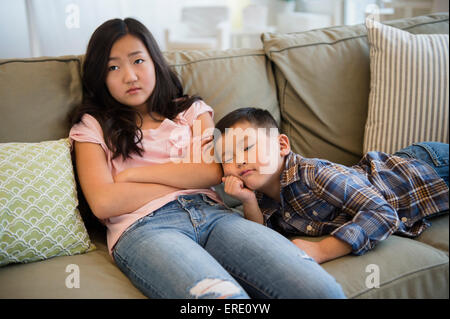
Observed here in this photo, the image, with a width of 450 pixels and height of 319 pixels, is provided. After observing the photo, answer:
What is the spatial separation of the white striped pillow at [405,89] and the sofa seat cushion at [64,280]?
39.2 inches

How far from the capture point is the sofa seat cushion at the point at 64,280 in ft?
3.30

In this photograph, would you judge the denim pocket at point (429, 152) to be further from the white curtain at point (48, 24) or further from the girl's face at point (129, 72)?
the white curtain at point (48, 24)

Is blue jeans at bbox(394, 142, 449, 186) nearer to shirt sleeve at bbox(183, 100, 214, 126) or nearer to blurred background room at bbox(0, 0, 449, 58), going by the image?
shirt sleeve at bbox(183, 100, 214, 126)

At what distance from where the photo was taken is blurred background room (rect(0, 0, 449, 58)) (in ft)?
7.63

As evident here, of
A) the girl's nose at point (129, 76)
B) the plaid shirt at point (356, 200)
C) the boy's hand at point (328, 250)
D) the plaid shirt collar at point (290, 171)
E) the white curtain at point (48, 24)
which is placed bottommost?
the boy's hand at point (328, 250)

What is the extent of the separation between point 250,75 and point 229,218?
0.64m

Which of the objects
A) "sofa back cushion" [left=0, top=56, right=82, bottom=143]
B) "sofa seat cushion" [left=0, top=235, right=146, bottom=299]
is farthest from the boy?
"sofa back cushion" [left=0, top=56, right=82, bottom=143]

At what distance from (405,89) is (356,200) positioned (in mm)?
586

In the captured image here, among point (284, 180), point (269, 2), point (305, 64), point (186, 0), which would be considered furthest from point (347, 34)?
point (269, 2)

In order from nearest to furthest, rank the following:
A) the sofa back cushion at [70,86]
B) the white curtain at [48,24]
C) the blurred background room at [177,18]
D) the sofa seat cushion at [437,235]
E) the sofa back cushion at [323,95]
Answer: the sofa seat cushion at [437,235], the sofa back cushion at [70,86], the sofa back cushion at [323,95], the white curtain at [48,24], the blurred background room at [177,18]

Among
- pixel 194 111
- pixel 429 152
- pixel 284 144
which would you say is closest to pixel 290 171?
pixel 284 144

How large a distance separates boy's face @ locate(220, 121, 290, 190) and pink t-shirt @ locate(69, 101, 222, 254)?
152 millimetres

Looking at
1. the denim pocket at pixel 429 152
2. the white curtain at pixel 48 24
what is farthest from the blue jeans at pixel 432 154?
the white curtain at pixel 48 24
